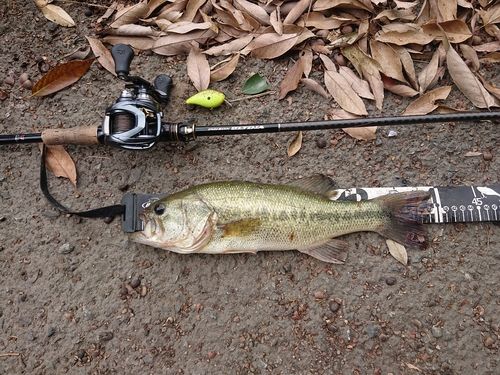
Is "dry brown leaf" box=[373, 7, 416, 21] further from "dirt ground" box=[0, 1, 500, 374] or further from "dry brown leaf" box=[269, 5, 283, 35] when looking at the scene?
"dry brown leaf" box=[269, 5, 283, 35]

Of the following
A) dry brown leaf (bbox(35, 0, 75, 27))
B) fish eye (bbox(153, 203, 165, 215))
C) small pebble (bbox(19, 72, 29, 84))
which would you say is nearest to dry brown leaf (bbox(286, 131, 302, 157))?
fish eye (bbox(153, 203, 165, 215))

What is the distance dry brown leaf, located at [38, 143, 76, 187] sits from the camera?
318cm

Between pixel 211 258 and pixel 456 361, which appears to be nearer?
pixel 456 361

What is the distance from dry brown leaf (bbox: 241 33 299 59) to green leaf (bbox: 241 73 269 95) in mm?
198

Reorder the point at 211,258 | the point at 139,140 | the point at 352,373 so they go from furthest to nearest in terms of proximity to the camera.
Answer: the point at 211,258 → the point at 352,373 → the point at 139,140

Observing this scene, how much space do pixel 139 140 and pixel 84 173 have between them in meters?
0.86

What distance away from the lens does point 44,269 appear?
3096mm

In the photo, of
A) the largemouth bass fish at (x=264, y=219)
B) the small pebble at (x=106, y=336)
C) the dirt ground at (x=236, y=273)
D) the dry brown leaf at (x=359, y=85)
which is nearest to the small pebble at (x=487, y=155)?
the dirt ground at (x=236, y=273)

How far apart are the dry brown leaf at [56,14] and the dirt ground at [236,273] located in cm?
62

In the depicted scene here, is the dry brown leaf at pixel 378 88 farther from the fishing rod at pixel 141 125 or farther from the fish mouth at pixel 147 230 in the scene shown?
the fish mouth at pixel 147 230

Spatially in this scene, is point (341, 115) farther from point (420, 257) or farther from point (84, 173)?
point (84, 173)

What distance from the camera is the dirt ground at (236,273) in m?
2.91

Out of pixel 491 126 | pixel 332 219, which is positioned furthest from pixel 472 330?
pixel 491 126

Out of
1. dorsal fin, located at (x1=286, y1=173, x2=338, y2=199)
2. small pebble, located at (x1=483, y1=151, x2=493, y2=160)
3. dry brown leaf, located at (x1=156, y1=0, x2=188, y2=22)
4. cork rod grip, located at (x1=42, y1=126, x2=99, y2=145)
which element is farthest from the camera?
dry brown leaf, located at (x1=156, y1=0, x2=188, y2=22)
